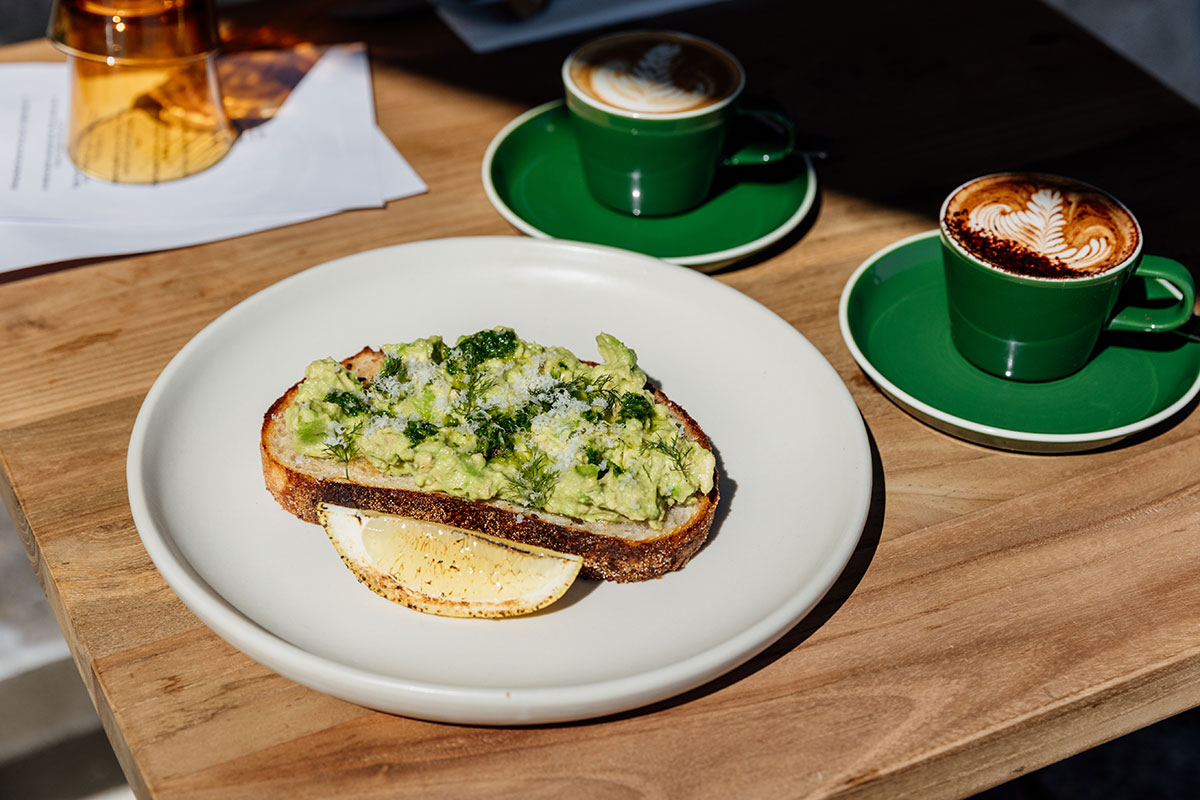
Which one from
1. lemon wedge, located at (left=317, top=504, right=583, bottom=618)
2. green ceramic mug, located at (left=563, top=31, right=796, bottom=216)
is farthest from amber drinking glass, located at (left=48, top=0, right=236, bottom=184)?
lemon wedge, located at (left=317, top=504, right=583, bottom=618)

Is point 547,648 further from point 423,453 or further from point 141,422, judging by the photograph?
point 141,422

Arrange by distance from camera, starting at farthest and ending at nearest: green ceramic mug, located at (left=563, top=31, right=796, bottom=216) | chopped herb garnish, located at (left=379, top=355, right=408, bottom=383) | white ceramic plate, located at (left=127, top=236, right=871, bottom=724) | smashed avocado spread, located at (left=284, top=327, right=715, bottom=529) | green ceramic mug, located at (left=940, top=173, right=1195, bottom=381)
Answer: green ceramic mug, located at (left=563, top=31, right=796, bottom=216)
green ceramic mug, located at (left=940, top=173, right=1195, bottom=381)
chopped herb garnish, located at (left=379, top=355, right=408, bottom=383)
smashed avocado spread, located at (left=284, top=327, right=715, bottom=529)
white ceramic plate, located at (left=127, top=236, right=871, bottom=724)

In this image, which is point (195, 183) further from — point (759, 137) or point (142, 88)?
point (759, 137)

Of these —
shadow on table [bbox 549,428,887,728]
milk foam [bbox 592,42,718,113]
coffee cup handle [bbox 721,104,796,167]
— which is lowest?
shadow on table [bbox 549,428,887,728]

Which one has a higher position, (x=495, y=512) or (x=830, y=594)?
(x=495, y=512)

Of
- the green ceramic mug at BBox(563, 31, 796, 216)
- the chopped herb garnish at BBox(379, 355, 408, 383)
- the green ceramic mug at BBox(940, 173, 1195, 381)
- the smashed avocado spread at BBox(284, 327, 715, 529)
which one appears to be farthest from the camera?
the green ceramic mug at BBox(563, 31, 796, 216)

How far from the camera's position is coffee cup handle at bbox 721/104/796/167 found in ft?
5.96

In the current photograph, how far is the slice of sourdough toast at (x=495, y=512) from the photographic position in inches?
46.6

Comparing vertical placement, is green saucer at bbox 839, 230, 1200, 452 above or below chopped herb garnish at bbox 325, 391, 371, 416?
below

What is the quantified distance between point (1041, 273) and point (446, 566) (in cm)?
83

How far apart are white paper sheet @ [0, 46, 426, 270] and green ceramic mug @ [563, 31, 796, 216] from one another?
13.5 inches

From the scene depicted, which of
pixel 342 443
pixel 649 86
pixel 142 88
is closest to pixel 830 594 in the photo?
pixel 342 443

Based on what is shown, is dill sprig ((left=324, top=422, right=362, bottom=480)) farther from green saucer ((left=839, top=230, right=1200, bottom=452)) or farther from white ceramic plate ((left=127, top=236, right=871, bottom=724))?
green saucer ((left=839, top=230, right=1200, bottom=452))

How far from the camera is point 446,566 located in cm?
116
